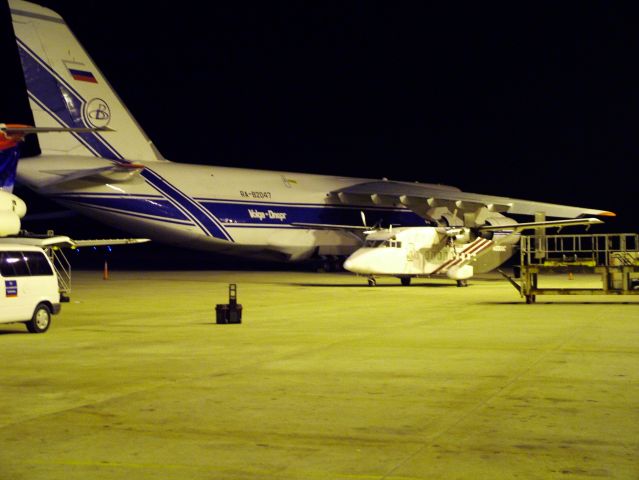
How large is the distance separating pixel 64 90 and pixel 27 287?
23962mm

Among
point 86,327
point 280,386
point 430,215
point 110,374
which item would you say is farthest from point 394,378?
point 430,215

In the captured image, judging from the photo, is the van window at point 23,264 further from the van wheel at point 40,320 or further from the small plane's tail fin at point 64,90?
the small plane's tail fin at point 64,90

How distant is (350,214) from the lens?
50.7 metres

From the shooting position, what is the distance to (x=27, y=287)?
58.9ft

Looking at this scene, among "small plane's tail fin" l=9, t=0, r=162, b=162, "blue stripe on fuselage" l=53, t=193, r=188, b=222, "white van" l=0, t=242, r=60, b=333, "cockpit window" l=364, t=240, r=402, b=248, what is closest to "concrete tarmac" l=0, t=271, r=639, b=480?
"white van" l=0, t=242, r=60, b=333

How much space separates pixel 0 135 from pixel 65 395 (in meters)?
9.24

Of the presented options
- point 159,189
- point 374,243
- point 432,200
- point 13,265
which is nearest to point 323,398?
point 13,265

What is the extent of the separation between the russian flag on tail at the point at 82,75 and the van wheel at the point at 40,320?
2391 cm

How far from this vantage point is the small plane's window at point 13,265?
17.5m

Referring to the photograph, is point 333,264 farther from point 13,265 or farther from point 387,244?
point 13,265

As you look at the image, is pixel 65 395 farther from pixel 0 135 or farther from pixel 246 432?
pixel 0 135

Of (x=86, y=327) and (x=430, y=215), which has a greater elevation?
(x=430, y=215)

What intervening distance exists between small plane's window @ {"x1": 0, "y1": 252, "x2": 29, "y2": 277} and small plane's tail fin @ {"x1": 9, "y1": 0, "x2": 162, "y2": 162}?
23.0 m

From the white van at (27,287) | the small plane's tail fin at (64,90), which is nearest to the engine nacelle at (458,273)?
the small plane's tail fin at (64,90)
